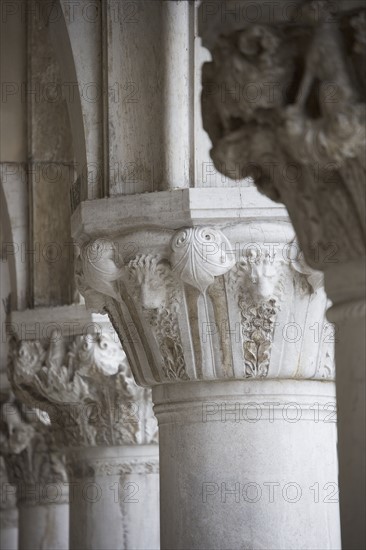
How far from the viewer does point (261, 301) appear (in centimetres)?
573

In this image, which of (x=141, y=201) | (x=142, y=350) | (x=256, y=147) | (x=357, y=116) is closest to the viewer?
(x=357, y=116)

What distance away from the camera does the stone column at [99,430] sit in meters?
8.10

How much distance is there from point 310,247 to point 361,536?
72cm

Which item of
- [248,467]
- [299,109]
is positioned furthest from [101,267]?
[299,109]

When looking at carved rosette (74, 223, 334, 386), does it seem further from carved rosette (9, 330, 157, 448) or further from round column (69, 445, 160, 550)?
round column (69, 445, 160, 550)

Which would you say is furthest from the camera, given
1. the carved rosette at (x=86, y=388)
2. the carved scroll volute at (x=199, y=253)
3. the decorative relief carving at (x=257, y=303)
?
the carved rosette at (x=86, y=388)

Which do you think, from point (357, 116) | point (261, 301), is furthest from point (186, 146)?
point (357, 116)

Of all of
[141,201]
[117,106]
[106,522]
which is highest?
[117,106]

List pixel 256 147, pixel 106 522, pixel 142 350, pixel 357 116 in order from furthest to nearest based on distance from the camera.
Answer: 1. pixel 106 522
2. pixel 142 350
3. pixel 256 147
4. pixel 357 116

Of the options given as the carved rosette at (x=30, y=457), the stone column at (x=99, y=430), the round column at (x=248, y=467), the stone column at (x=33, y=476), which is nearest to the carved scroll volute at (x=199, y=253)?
the round column at (x=248, y=467)

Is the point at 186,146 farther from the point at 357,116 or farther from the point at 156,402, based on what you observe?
the point at 357,116

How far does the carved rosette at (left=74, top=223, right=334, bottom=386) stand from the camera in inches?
221

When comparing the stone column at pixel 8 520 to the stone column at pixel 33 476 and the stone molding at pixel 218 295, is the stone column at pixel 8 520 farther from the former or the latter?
the stone molding at pixel 218 295

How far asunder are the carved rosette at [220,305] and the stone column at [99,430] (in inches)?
84.6
